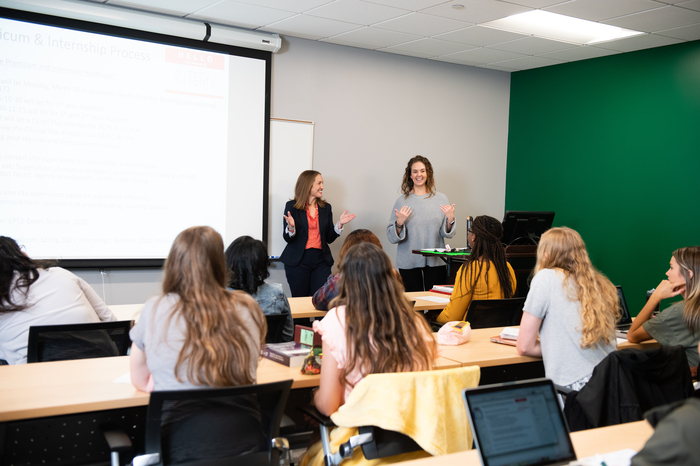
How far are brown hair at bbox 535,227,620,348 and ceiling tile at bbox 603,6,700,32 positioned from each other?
113 inches

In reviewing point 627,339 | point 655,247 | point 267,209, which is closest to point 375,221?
point 267,209

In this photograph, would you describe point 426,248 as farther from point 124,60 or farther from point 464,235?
point 124,60

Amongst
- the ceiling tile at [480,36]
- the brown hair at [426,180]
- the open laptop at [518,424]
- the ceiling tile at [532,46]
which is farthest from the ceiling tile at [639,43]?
the open laptop at [518,424]

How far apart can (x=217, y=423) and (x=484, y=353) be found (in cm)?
141

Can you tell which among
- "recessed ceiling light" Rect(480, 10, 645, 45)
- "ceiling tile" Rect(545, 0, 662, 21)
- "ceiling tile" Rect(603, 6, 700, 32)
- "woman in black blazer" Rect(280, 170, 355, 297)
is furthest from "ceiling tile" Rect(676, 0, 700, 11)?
"woman in black blazer" Rect(280, 170, 355, 297)

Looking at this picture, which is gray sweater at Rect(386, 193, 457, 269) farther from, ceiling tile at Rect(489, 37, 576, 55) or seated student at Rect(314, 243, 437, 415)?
seated student at Rect(314, 243, 437, 415)

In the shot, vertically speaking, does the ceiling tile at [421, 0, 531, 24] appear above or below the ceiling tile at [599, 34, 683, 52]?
below

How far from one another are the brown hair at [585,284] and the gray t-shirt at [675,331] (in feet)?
1.03

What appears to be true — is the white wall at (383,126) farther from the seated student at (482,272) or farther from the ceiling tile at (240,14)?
the seated student at (482,272)

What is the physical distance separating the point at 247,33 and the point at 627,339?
4.11m

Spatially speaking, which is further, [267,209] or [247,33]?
[267,209]

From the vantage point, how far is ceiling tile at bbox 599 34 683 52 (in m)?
5.27

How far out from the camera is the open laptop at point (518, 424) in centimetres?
130

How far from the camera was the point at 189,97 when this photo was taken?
5230 mm
